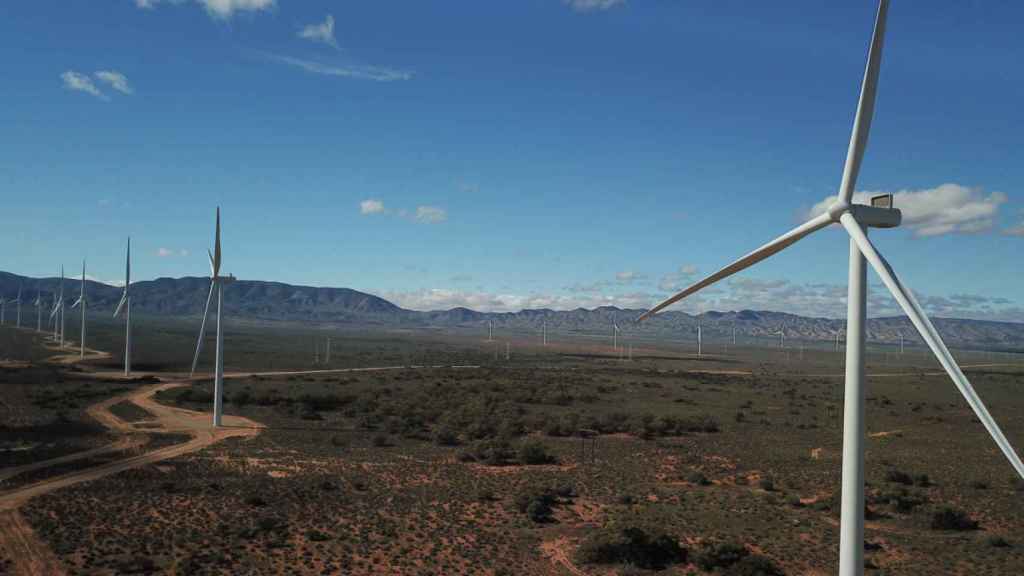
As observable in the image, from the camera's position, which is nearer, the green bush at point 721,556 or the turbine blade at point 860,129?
the turbine blade at point 860,129

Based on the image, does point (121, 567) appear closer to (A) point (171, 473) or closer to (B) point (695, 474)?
(A) point (171, 473)

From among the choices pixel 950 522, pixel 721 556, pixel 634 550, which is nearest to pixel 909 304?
pixel 721 556

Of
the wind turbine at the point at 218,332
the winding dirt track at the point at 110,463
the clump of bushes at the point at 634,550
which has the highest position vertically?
the wind turbine at the point at 218,332

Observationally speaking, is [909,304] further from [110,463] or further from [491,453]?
[110,463]

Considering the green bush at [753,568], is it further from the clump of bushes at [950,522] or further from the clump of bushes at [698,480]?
the clump of bushes at [698,480]

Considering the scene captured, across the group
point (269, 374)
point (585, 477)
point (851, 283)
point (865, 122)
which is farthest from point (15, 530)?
point (269, 374)

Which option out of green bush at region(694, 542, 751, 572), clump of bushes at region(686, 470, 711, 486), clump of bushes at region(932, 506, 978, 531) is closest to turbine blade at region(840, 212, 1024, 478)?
green bush at region(694, 542, 751, 572)

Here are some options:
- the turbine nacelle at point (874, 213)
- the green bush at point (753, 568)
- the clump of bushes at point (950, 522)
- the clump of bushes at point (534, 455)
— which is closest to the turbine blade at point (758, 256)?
the turbine nacelle at point (874, 213)
